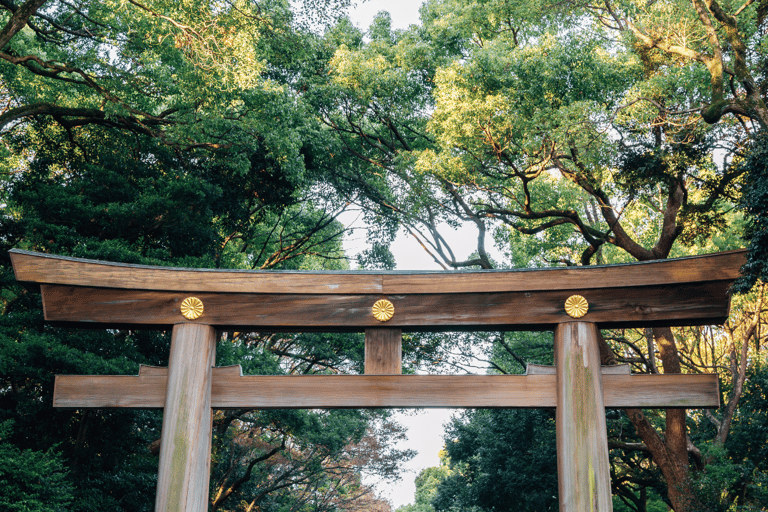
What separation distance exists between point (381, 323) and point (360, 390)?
0.53m

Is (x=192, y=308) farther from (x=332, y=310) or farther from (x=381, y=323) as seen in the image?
(x=381, y=323)

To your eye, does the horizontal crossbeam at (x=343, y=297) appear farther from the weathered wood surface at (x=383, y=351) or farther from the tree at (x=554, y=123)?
the tree at (x=554, y=123)

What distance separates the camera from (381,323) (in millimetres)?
4582

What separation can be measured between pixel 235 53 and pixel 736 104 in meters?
6.42

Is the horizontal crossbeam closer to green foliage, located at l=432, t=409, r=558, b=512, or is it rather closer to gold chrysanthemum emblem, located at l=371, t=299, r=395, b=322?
gold chrysanthemum emblem, located at l=371, t=299, r=395, b=322

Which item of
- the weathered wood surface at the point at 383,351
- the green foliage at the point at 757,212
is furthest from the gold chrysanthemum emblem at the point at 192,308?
the green foliage at the point at 757,212

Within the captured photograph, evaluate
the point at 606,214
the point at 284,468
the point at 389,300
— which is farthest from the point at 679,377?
the point at 284,468

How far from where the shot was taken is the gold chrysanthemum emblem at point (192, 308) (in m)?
4.59

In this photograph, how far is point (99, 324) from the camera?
4.64 m

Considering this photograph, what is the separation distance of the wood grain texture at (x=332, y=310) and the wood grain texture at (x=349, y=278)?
0.23 feet

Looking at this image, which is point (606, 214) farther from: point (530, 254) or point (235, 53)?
point (235, 53)

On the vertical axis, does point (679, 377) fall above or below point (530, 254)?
below

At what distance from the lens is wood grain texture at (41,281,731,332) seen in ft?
14.9

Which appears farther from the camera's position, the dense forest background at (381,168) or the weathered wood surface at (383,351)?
the dense forest background at (381,168)
